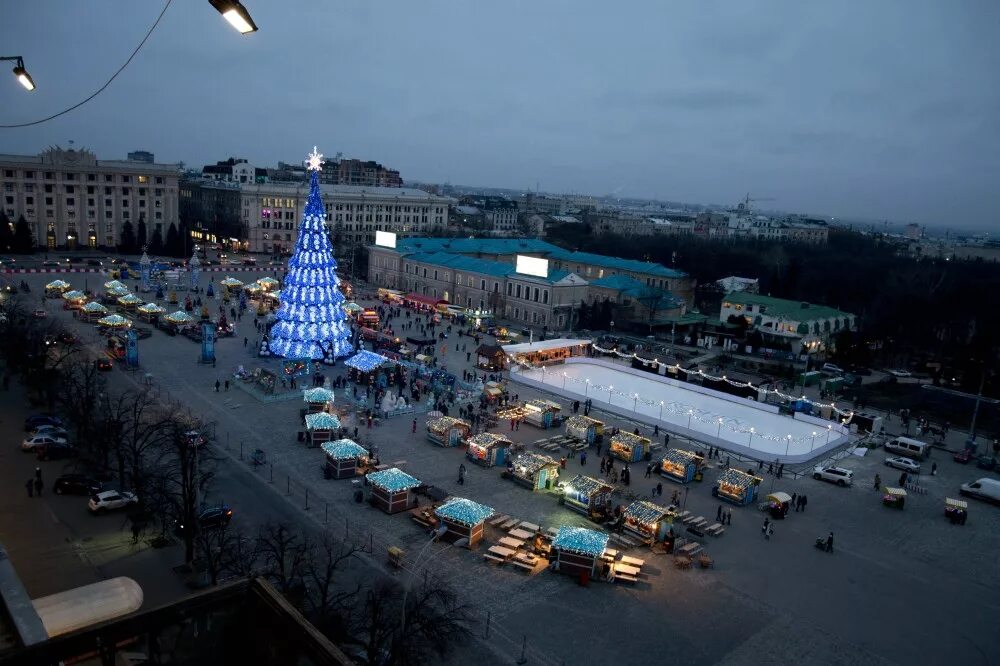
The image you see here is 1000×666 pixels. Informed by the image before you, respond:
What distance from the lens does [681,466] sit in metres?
25.4

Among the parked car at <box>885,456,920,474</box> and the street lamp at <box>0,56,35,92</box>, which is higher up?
the street lamp at <box>0,56,35,92</box>

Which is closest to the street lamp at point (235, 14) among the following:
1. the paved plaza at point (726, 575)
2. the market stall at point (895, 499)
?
the paved plaza at point (726, 575)

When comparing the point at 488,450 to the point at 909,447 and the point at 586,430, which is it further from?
the point at 909,447

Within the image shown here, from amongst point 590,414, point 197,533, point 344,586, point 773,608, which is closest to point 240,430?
point 197,533

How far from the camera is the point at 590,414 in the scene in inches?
1300

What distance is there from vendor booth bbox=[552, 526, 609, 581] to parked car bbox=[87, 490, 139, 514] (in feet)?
38.5

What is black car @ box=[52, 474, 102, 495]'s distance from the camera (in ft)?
64.4

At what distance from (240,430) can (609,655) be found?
17480mm

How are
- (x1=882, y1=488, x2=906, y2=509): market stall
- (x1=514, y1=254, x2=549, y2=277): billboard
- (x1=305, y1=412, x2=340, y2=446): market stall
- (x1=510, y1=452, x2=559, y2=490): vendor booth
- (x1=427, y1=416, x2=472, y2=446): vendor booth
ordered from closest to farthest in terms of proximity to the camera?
(x1=510, y1=452, x2=559, y2=490): vendor booth < (x1=882, y1=488, x2=906, y2=509): market stall < (x1=305, y1=412, x2=340, y2=446): market stall < (x1=427, y1=416, x2=472, y2=446): vendor booth < (x1=514, y1=254, x2=549, y2=277): billboard

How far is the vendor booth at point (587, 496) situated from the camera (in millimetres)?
21578

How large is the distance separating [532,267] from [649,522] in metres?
36.3

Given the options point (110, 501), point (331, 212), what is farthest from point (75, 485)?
point (331, 212)

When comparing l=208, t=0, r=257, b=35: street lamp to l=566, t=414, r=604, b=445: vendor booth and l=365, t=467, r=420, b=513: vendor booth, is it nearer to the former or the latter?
l=365, t=467, r=420, b=513: vendor booth

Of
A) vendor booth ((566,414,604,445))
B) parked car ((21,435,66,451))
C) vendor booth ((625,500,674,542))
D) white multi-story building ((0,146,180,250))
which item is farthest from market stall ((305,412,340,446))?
white multi-story building ((0,146,180,250))
